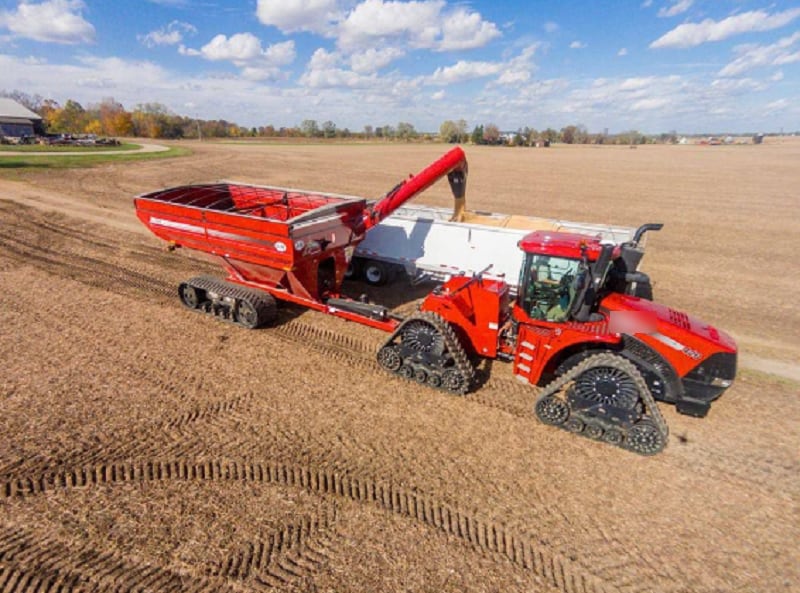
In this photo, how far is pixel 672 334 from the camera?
5.69 m

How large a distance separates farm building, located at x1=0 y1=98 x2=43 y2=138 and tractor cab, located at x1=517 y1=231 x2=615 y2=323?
8435 centimetres

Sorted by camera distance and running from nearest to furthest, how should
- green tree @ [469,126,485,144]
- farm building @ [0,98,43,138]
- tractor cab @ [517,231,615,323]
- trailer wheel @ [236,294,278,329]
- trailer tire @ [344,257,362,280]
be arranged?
tractor cab @ [517,231,615,323], trailer wheel @ [236,294,278,329], trailer tire @ [344,257,362,280], farm building @ [0,98,43,138], green tree @ [469,126,485,144]

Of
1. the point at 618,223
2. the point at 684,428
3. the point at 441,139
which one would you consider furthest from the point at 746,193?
the point at 441,139

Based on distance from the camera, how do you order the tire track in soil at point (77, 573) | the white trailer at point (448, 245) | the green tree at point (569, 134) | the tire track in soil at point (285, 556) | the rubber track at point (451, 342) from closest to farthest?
the tire track in soil at point (77, 573), the tire track in soil at point (285, 556), the rubber track at point (451, 342), the white trailer at point (448, 245), the green tree at point (569, 134)

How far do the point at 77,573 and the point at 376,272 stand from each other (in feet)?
28.6

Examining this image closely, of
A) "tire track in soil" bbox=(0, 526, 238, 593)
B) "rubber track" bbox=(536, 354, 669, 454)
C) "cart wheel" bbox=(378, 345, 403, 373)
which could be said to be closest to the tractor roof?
"rubber track" bbox=(536, 354, 669, 454)

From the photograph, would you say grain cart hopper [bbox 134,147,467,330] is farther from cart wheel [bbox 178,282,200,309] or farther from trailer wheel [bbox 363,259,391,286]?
trailer wheel [bbox 363,259,391,286]

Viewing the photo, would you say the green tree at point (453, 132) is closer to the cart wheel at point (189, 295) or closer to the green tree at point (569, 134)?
the green tree at point (569, 134)

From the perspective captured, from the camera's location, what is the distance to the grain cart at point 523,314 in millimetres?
5664

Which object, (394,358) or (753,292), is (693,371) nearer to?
(394,358)

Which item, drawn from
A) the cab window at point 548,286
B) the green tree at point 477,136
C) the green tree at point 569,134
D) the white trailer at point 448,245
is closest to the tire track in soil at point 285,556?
the cab window at point 548,286

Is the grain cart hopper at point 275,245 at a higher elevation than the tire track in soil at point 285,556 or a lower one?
higher

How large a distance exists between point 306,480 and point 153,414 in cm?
262

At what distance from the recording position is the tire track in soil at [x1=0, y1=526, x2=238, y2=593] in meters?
3.78
